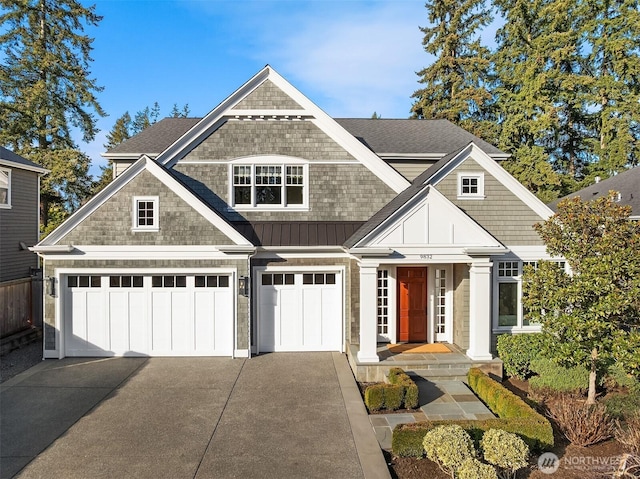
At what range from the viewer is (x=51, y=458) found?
6293mm

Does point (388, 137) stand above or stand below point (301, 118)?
above

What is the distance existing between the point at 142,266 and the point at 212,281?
6.83 feet

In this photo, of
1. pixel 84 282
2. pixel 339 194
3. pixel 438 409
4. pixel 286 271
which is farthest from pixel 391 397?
pixel 84 282

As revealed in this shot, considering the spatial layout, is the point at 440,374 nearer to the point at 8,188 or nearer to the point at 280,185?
the point at 280,185

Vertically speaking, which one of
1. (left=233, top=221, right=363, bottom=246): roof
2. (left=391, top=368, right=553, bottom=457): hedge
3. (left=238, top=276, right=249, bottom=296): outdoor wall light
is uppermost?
(left=233, top=221, right=363, bottom=246): roof

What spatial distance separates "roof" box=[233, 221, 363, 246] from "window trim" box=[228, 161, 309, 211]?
Answer: 0.52 m

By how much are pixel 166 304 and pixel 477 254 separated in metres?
9.16

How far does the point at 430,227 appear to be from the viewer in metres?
10.2

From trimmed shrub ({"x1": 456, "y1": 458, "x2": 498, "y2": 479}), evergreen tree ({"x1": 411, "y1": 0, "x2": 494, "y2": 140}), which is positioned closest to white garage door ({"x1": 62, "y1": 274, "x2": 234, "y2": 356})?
trimmed shrub ({"x1": 456, "y1": 458, "x2": 498, "y2": 479})

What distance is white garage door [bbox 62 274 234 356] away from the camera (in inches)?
442

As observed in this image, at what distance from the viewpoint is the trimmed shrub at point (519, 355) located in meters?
10.0

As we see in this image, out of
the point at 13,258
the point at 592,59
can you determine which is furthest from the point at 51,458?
the point at 592,59

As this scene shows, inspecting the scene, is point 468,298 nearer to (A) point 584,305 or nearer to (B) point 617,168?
(A) point 584,305

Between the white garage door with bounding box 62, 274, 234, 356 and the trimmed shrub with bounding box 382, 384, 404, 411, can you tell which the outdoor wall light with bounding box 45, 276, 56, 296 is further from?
the trimmed shrub with bounding box 382, 384, 404, 411
